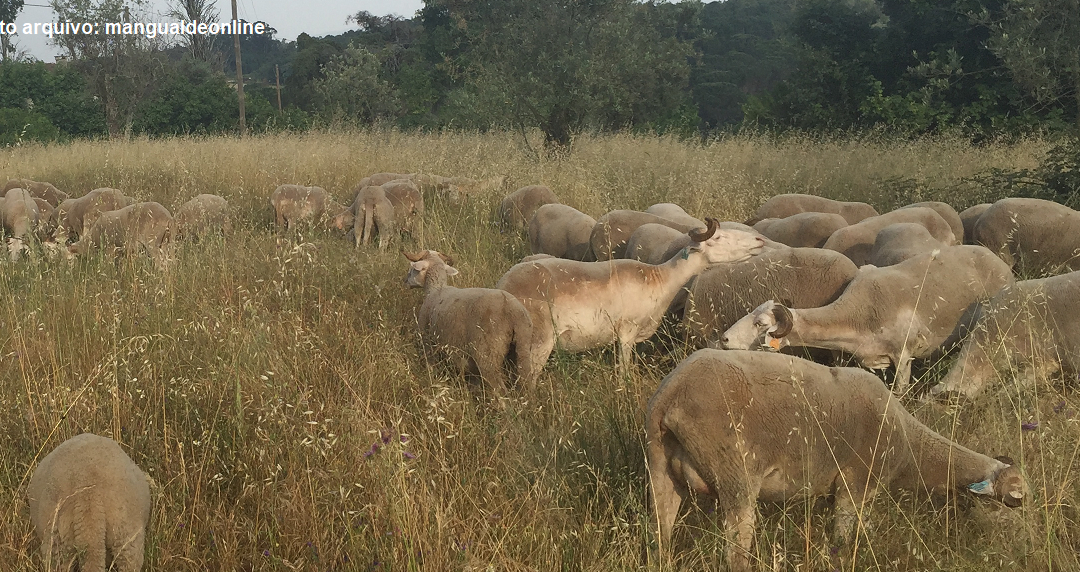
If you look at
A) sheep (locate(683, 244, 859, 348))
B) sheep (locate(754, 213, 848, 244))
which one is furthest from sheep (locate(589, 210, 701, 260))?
sheep (locate(683, 244, 859, 348))

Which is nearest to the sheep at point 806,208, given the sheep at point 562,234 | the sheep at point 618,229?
the sheep at point 618,229

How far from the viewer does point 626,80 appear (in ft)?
66.0

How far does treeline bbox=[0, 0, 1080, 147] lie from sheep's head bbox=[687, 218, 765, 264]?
10.0 meters

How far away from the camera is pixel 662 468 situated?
381cm

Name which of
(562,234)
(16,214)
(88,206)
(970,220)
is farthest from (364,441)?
(16,214)

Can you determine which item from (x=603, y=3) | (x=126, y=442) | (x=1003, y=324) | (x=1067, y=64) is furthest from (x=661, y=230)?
(x=603, y=3)

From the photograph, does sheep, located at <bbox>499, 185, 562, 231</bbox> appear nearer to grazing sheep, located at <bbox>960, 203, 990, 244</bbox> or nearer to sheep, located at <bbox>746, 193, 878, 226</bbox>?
sheep, located at <bbox>746, 193, 878, 226</bbox>

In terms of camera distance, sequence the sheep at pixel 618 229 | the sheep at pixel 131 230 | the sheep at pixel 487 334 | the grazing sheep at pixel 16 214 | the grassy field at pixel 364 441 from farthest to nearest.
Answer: the grazing sheep at pixel 16 214 < the sheep at pixel 131 230 < the sheep at pixel 618 229 < the sheep at pixel 487 334 < the grassy field at pixel 364 441

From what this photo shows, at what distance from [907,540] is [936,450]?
434 millimetres

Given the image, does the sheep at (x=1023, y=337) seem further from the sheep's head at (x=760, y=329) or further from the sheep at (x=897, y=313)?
the sheep's head at (x=760, y=329)

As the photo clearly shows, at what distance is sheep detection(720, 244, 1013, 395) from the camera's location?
18.3 ft

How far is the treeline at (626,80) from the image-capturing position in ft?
58.1

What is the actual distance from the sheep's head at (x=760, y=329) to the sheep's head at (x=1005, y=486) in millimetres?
1559

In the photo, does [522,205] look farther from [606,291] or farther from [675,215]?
[606,291]
